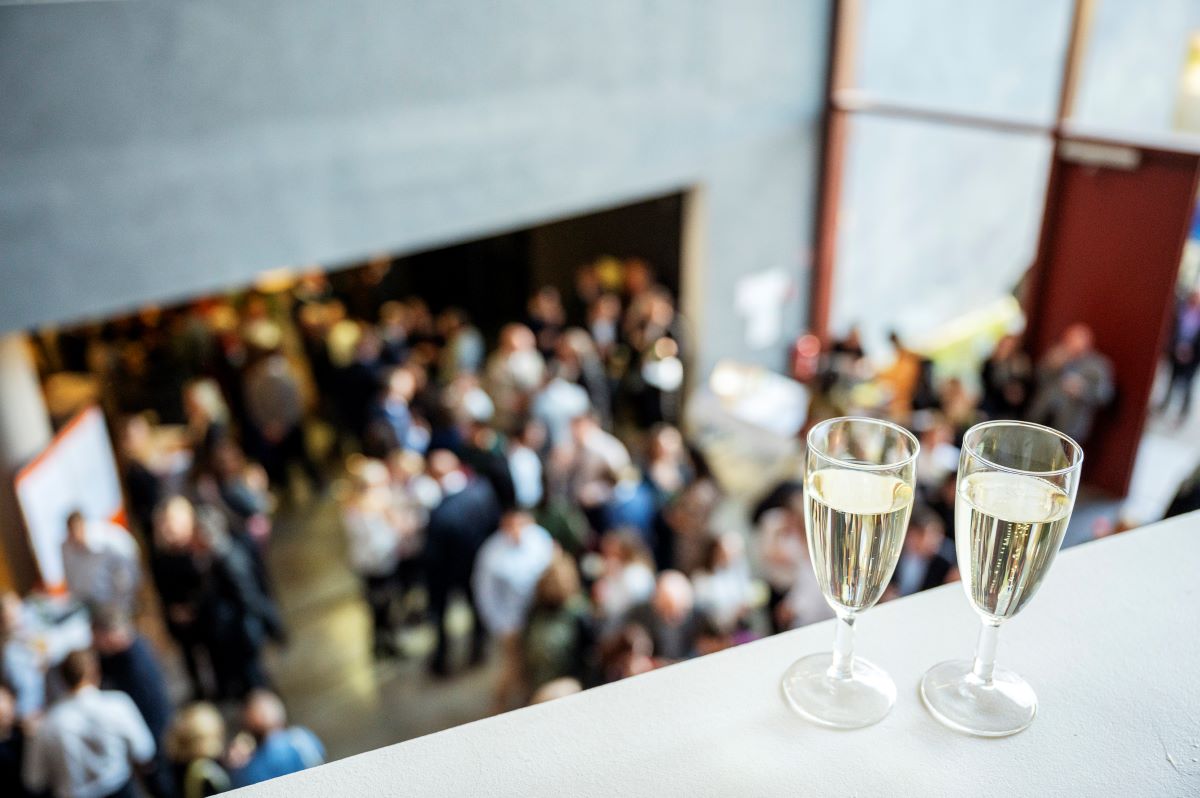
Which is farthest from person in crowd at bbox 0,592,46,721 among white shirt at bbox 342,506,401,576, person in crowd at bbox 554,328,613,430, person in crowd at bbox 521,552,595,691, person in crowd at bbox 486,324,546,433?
person in crowd at bbox 554,328,613,430

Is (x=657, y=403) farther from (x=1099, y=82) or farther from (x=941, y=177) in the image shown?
(x=1099, y=82)

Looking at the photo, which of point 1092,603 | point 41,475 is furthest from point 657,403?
point 1092,603

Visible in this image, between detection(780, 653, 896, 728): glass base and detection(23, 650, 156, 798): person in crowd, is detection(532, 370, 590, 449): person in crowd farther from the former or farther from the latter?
detection(780, 653, 896, 728): glass base

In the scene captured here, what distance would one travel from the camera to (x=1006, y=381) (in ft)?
24.0

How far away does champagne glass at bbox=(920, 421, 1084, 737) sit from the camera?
83 centimetres

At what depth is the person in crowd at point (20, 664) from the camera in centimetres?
459

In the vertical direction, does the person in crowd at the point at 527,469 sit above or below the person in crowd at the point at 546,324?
below

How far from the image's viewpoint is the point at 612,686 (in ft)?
2.84

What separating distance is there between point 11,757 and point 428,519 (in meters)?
2.28

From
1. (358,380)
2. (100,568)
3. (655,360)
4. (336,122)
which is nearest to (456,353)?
(358,380)

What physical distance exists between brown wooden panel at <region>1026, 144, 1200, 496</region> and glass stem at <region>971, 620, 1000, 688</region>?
276 inches

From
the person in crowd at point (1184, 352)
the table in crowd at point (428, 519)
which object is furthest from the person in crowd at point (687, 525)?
the person in crowd at point (1184, 352)

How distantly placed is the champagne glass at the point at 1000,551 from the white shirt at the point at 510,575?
14.3 feet

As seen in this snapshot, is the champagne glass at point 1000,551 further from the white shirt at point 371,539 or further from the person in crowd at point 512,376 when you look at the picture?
the person in crowd at point 512,376
